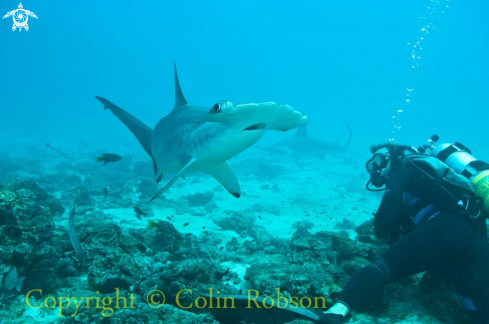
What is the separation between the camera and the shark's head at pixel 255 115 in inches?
95.7

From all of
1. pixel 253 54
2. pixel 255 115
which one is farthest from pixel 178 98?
pixel 253 54

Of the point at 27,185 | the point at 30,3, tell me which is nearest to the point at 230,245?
the point at 27,185

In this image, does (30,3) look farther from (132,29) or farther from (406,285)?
(406,285)

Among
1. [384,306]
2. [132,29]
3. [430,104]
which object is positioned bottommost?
[384,306]

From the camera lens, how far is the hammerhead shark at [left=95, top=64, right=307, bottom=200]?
2658mm

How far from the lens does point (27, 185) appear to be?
745cm

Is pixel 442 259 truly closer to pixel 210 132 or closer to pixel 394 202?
pixel 394 202

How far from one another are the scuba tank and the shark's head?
2.25 metres

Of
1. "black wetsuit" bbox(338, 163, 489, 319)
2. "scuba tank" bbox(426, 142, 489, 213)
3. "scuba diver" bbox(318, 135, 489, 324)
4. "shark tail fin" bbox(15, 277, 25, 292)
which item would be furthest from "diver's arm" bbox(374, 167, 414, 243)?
"shark tail fin" bbox(15, 277, 25, 292)

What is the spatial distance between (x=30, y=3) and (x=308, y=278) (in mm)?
198501

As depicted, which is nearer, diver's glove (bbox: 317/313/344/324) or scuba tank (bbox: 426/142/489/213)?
diver's glove (bbox: 317/313/344/324)

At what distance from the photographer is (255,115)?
2738 mm

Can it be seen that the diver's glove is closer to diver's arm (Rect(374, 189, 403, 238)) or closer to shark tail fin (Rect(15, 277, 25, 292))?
diver's arm (Rect(374, 189, 403, 238))

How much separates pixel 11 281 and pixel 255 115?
3441 millimetres
